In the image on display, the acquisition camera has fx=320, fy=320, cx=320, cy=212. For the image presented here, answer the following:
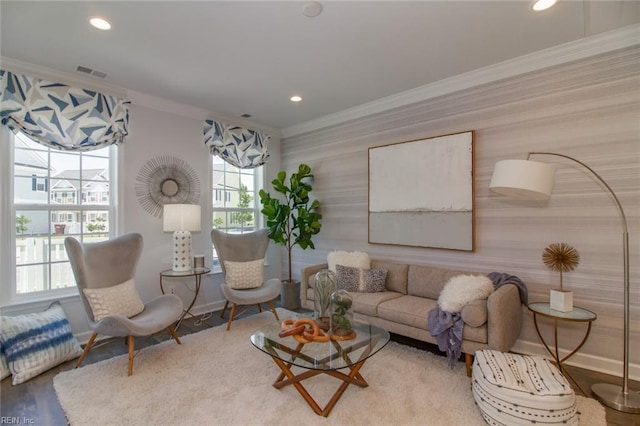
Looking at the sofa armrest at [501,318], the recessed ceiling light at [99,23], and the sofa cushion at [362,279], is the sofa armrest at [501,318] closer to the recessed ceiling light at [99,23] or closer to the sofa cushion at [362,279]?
the sofa cushion at [362,279]

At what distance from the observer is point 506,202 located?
3.04 metres

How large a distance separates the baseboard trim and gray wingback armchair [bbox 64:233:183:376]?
3.28 metres

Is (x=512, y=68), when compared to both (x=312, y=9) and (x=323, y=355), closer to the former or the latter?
(x=312, y=9)

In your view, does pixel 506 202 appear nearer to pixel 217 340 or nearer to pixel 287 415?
pixel 287 415

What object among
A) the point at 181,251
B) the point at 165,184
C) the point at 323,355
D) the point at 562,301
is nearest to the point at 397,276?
the point at 562,301

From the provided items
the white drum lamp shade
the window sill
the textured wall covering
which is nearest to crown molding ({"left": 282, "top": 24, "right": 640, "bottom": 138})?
the textured wall covering

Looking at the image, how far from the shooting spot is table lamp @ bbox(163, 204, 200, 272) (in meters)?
3.54

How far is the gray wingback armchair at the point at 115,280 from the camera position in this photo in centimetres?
255

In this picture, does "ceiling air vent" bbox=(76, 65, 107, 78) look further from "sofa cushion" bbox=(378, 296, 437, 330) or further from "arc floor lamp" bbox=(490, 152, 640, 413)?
"arc floor lamp" bbox=(490, 152, 640, 413)

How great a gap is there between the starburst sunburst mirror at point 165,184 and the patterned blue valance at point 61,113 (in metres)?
0.48

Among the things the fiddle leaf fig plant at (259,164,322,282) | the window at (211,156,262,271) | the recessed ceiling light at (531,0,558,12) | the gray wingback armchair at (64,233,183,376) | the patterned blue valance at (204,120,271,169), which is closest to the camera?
the recessed ceiling light at (531,0,558,12)

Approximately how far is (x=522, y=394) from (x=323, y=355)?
3.90 ft

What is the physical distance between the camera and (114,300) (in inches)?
112

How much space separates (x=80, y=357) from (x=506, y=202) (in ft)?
13.3
